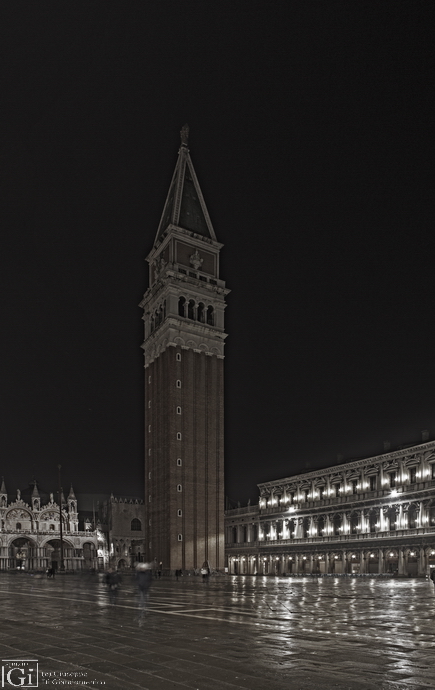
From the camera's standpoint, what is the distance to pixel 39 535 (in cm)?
12512

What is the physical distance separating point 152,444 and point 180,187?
3474 centimetres

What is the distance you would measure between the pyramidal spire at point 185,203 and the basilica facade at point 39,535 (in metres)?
64.7

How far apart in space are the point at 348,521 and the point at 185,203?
157 ft

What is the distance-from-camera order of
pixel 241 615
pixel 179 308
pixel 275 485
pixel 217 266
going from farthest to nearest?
pixel 275 485
pixel 217 266
pixel 179 308
pixel 241 615

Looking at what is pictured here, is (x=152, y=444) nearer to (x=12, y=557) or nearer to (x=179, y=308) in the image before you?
(x=179, y=308)

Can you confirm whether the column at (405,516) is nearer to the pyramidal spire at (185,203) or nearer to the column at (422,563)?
Answer: the column at (422,563)

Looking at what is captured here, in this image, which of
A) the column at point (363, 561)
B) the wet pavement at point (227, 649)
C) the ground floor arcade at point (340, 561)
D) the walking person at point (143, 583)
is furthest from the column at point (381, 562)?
the walking person at point (143, 583)

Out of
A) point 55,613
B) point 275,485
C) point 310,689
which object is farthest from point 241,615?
point 275,485

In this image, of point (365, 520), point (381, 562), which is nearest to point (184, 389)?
point (365, 520)

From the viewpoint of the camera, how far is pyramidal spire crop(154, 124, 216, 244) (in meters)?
85.9

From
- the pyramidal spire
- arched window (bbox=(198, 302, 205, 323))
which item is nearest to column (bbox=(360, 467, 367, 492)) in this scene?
arched window (bbox=(198, 302, 205, 323))

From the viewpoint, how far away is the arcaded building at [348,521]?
7362 centimetres

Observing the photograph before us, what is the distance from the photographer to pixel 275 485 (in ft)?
344

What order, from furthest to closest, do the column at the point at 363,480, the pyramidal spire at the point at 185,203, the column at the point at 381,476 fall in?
the pyramidal spire at the point at 185,203 < the column at the point at 363,480 < the column at the point at 381,476
